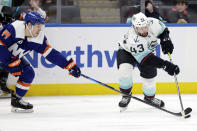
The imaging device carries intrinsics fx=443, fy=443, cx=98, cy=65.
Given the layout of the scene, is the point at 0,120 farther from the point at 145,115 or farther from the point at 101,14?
the point at 101,14

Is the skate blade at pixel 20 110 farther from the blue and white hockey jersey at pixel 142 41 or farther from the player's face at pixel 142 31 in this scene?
the player's face at pixel 142 31

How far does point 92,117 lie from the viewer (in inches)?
161

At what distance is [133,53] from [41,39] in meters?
0.90

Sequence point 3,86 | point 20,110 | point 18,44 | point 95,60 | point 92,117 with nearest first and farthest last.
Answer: point 92,117, point 18,44, point 20,110, point 3,86, point 95,60

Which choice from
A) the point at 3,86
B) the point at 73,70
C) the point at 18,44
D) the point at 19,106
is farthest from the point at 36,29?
the point at 3,86

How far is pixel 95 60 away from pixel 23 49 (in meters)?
1.31

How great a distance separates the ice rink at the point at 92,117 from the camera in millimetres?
3654

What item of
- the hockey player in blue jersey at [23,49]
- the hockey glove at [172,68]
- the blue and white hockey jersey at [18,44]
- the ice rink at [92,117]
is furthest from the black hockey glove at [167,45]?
the blue and white hockey jersey at [18,44]

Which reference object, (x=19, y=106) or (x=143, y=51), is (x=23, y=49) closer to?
(x=19, y=106)

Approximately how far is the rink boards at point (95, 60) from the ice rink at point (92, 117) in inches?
9.6

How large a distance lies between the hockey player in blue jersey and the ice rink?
282mm

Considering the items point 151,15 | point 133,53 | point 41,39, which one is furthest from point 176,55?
point 41,39

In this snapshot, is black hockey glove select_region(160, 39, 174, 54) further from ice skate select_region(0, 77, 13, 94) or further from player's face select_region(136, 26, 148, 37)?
ice skate select_region(0, 77, 13, 94)

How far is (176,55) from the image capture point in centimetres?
548
